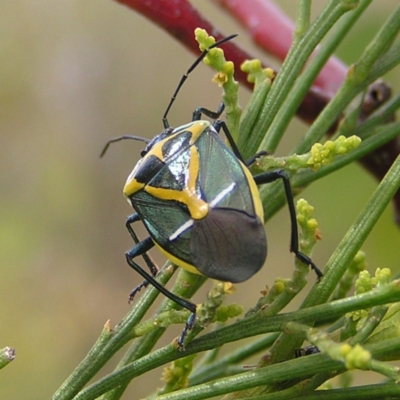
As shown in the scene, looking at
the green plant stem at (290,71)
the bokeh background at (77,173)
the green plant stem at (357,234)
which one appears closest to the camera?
the green plant stem at (357,234)

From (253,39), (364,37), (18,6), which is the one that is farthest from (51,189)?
(253,39)

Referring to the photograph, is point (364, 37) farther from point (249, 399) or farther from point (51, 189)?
point (51, 189)

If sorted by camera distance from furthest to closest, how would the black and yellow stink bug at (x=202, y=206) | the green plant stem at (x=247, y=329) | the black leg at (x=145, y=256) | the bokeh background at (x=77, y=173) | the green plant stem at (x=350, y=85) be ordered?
the bokeh background at (x=77, y=173), the black leg at (x=145, y=256), the green plant stem at (x=350, y=85), the black and yellow stink bug at (x=202, y=206), the green plant stem at (x=247, y=329)

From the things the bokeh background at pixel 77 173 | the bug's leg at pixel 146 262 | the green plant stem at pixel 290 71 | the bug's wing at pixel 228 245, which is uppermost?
the bokeh background at pixel 77 173

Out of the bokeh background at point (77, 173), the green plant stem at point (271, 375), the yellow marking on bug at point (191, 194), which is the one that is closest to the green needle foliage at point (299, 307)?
the green plant stem at point (271, 375)

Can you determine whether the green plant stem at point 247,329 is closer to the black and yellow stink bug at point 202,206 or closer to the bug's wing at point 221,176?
the black and yellow stink bug at point 202,206

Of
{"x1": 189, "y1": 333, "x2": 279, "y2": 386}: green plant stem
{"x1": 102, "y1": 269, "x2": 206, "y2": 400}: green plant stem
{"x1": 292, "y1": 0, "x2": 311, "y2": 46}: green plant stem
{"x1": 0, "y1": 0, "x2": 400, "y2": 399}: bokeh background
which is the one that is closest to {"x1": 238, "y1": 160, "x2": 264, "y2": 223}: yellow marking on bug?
{"x1": 102, "y1": 269, "x2": 206, "y2": 400}: green plant stem

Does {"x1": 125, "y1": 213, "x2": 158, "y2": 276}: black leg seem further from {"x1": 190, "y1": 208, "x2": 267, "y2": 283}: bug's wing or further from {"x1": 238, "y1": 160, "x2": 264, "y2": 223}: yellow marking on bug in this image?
{"x1": 238, "y1": 160, "x2": 264, "y2": 223}: yellow marking on bug
